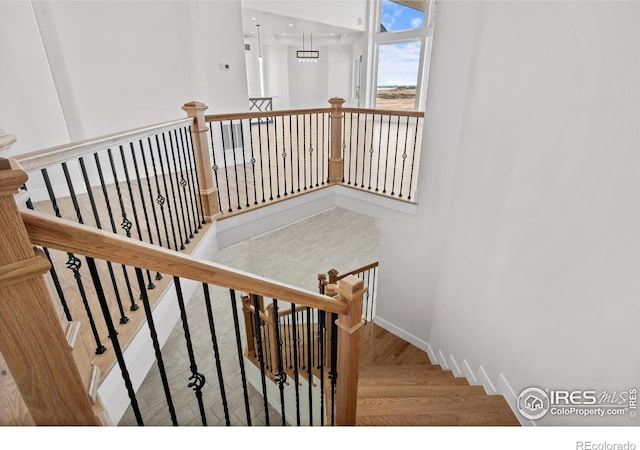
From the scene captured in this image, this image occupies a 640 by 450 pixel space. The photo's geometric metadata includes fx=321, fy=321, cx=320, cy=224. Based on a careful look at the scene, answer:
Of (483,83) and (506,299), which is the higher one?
(483,83)

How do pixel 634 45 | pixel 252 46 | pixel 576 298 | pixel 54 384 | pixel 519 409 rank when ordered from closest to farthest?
pixel 54 384
pixel 634 45
pixel 576 298
pixel 519 409
pixel 252 46

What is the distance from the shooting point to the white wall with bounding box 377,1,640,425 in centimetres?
153

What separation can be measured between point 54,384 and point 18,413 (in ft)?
1.48

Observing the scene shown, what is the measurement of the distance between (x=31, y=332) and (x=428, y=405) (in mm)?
2326

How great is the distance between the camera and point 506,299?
2477 millimetres

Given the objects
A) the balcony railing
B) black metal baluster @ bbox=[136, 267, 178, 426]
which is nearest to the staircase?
the balcony railing

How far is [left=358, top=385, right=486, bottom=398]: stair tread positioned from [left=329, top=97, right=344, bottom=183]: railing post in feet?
9.54

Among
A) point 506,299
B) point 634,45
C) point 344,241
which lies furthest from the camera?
point 344,241

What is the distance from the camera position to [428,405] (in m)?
2.27

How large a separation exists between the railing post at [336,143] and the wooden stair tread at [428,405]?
3.08 meters

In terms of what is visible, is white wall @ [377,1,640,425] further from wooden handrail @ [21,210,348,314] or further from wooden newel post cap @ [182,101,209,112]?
wooden newel post cap @ [182,101,209,112]

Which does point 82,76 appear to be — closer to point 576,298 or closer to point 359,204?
point 359,204
